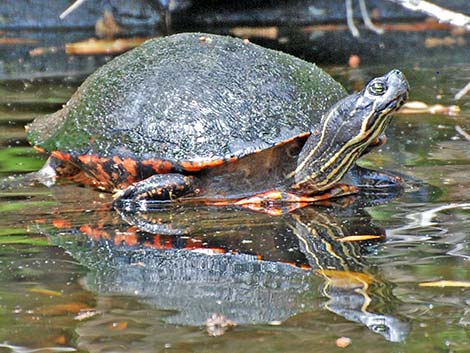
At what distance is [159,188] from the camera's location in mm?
5715

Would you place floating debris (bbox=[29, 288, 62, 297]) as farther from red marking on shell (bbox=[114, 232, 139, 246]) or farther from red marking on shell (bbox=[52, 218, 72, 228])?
red marking on shell (bbox=[52, 218, 72, 228])

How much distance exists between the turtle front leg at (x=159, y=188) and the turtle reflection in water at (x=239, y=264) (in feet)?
0.31

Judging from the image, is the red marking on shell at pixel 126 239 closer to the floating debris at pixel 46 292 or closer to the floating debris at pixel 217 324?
the floating debris at pixel 46 292

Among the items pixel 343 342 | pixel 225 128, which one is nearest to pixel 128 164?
pixel 225 128

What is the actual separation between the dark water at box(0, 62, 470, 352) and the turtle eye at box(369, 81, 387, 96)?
65cm

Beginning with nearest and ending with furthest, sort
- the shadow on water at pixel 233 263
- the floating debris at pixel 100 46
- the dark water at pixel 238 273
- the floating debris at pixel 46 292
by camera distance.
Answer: the dark water at pixel 238 273, the shadow on water at pixel 233 263, the floating debris at pixel 46 292, the floating debris at pixel 100 46

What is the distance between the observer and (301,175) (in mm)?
5848

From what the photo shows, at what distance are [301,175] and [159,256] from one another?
1.42 metres

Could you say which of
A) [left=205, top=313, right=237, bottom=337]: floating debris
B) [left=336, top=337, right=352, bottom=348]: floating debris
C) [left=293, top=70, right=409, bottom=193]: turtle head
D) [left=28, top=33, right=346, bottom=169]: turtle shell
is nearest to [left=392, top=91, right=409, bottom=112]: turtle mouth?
[left=293, top=70, right=409, bottom=193]: turtle head

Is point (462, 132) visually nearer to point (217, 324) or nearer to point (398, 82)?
point (398, 82)

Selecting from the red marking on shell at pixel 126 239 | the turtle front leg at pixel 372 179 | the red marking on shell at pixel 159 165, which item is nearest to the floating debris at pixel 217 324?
the red marking on shell at pixel 126 239

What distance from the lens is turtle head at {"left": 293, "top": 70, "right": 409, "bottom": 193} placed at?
550 centimetres

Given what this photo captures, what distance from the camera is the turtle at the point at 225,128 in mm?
5688

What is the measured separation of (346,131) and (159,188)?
1.12 metres
